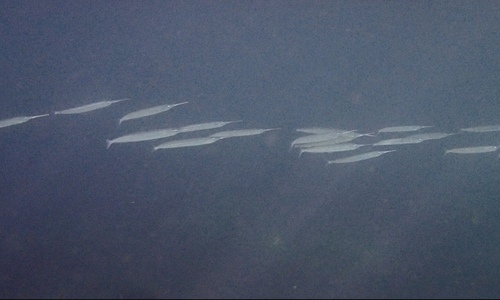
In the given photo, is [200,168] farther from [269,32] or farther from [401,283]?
[269,32]

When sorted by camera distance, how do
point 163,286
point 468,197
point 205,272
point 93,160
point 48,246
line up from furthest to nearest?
point 93,160 < point 468,197 < point 48,246 < point 205,272 < point 163,286

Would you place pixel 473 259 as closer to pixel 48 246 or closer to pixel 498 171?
pixel 498 171

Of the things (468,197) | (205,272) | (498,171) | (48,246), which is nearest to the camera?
(205,272)

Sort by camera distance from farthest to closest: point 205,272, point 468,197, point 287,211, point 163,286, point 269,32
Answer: point 269,32
point 468,197
point 287,211
point 205,272
point 163,286

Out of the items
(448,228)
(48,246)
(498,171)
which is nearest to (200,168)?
(48,246)

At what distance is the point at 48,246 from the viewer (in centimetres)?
820

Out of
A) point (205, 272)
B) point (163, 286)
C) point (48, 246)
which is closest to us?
point (163, 286)

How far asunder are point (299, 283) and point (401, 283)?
179 centimetres

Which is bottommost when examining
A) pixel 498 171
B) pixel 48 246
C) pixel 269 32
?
pixel 498 171

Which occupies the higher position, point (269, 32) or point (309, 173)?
point (269, 32)

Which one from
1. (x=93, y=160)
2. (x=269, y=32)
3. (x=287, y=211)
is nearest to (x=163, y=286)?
(x=287, y=211)

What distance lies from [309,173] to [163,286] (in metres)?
6.41

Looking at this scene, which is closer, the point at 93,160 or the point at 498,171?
the point at 498,171

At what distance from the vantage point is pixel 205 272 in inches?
287
